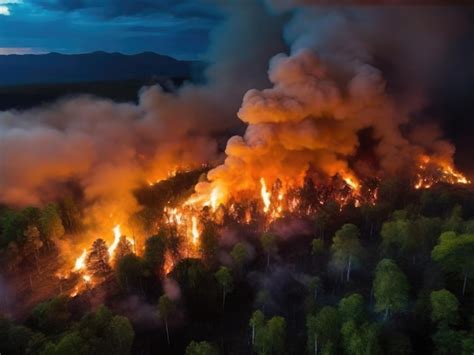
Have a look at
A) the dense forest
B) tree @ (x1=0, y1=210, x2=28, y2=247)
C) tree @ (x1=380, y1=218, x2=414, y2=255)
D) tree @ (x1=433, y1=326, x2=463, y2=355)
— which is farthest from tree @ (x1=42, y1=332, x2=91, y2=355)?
tree @ (x1=0, y1=210, x2=28, y2=247)

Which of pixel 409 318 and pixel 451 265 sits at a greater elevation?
pixel 451 265

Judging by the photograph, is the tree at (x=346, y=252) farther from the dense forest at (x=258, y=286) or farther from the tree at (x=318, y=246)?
the tree at (x=318, y=246)

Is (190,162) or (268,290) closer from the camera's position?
(268,290)

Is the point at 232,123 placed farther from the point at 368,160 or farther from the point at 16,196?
the point at 16,196

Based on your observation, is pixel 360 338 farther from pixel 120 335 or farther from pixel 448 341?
pixel 120 335

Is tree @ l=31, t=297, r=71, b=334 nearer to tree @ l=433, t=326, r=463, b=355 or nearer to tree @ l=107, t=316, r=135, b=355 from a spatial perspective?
tree @ l=107, t=316, r=135, b=355

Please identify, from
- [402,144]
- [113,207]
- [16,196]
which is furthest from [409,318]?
[16,196]

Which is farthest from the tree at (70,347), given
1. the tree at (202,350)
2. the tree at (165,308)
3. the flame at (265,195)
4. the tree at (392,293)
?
the flame at (265,195)
